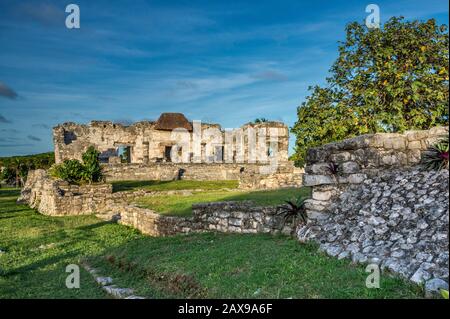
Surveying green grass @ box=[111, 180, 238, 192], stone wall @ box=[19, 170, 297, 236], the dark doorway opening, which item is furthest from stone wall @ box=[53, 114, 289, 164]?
stone wall @ box=[19, 170, 297, 236]

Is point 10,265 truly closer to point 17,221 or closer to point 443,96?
point 17,221

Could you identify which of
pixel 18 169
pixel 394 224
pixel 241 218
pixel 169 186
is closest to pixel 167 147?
pixel 169 186

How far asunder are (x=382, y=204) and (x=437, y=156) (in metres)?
1.17

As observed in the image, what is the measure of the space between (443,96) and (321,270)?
21.0 ft

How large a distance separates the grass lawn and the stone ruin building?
50.8 ft

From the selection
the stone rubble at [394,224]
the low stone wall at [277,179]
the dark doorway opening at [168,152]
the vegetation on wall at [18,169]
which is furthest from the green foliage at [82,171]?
the vegetation on wall at [18,169]

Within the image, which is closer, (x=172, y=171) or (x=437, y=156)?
(x=437, y=156)

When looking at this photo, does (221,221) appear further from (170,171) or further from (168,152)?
(168,152)

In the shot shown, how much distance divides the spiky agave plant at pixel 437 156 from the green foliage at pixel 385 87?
2.99 meters

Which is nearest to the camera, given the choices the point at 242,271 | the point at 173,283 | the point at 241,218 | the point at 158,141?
the point at 242,271

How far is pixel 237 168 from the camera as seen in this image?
28406 mm

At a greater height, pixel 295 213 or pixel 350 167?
pixel 350 167

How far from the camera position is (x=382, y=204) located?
616cm

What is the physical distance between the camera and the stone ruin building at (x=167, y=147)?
26.4m
